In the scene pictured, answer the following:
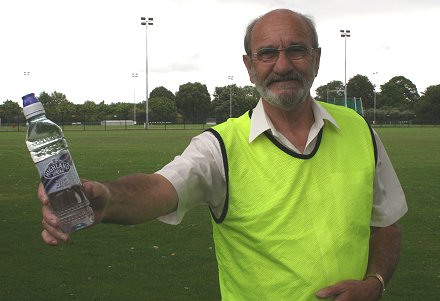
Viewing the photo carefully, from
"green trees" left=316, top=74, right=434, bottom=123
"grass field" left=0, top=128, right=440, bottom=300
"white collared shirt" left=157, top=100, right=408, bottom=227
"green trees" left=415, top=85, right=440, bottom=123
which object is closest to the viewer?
"white collared shirt" left=157, top=100, right=408, bottom=227

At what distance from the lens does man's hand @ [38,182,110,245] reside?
6.25 ft

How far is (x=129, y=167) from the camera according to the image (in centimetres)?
2105

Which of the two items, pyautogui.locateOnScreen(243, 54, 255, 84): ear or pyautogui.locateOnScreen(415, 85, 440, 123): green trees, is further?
pyautogui.locateOnScreen(415, 85, 440, 123): green trees

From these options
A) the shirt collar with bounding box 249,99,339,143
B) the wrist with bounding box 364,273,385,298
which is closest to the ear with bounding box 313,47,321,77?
the shirt collar with bounding box 249,99,339,143

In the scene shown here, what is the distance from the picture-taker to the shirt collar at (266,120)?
8.77 ft

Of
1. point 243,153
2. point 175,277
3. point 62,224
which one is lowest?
point 175,277

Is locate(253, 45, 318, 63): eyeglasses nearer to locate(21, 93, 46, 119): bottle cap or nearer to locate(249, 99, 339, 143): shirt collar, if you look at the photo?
locate(249, 99, 339, 143): shirt collar

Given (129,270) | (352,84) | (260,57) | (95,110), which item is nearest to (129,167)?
(129,270)

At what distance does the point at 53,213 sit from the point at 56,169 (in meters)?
0.13

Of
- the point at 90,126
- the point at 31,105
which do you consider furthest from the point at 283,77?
the point at 90,126

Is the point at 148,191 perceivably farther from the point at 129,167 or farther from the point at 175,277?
the point at 129,167

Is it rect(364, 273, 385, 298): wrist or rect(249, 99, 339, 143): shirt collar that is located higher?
rect(249, 99, 339, 143): shirt collar

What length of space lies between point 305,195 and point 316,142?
0.26 metres

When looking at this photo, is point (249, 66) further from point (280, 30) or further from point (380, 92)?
point (380, 92)
